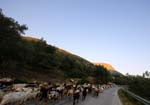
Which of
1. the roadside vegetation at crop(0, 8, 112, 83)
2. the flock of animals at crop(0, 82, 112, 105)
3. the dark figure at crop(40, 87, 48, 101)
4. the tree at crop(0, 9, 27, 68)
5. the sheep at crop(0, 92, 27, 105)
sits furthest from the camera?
the roadside vegetation at crop(0, 8, 112, 83)

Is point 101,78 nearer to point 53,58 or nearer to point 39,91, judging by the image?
point 53,58

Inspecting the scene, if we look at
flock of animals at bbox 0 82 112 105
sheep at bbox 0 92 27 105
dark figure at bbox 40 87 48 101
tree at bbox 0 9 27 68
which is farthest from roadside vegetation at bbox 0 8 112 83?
sheep at bbox 0 92 27 105

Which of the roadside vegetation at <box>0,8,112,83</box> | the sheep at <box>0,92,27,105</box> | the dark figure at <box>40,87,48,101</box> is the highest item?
the roadside vegetation at <box>0,8,112,83</box>

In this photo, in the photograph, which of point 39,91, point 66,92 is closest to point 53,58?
point 66,92

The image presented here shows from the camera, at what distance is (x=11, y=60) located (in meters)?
48.4

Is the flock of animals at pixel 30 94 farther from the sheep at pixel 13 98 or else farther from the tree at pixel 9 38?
the tree at pixel 9 38

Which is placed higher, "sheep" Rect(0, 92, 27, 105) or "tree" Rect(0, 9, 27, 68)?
"tree" Rect(0, 9, 27, 68)

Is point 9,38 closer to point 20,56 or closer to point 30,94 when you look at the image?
point 20,56

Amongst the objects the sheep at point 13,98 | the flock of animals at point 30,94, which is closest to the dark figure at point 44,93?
the flock of animals at point 30,94

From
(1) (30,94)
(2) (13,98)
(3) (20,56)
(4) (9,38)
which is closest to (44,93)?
(1) (30,94)

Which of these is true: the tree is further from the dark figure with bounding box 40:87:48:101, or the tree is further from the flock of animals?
the dark figure with bounding box 40:87:48:101

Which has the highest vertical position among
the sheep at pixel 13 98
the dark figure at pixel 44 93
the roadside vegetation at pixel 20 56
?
the roadside vegetation at pixel 20 56

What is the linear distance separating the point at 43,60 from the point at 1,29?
2953 centimetres

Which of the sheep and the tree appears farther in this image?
the tree
